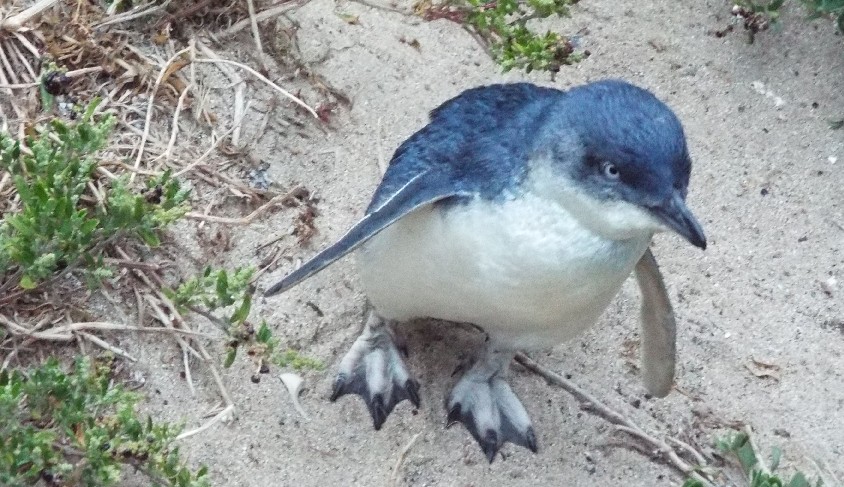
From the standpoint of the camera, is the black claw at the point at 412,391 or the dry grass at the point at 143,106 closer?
the dry grass at the point at 143,106

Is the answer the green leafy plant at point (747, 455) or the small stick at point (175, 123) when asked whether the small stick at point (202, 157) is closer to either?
the small stick at point (175, 123)

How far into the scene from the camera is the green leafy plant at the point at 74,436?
1444mm

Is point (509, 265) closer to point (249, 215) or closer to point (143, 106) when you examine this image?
point (249, 215)

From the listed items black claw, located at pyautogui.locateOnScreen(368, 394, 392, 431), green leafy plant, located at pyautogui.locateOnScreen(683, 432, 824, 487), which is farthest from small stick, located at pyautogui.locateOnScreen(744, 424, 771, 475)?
black claw, located at pyautogui.locateOnScreen(368, 394, 392, 431)

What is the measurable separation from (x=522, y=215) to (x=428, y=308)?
0.34 metres

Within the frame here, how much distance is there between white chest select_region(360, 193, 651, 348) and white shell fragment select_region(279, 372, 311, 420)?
277 mm

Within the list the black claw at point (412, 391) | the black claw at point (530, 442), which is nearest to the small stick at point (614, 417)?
the black claw at point (530, 442)

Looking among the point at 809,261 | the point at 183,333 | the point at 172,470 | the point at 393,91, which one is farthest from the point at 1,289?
the point at 809,261

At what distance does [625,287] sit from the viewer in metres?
2.33

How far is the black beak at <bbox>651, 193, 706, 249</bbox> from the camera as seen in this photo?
1505mm

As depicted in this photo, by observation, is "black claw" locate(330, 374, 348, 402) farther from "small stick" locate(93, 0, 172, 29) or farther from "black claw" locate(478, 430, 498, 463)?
"small stick" locate(93, 0, 172, 29)

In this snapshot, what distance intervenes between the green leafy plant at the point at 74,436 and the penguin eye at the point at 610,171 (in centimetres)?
75

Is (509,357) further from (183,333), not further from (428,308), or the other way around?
(183,333)

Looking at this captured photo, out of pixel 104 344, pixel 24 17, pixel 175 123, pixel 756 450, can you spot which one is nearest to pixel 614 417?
pixel 756 450
